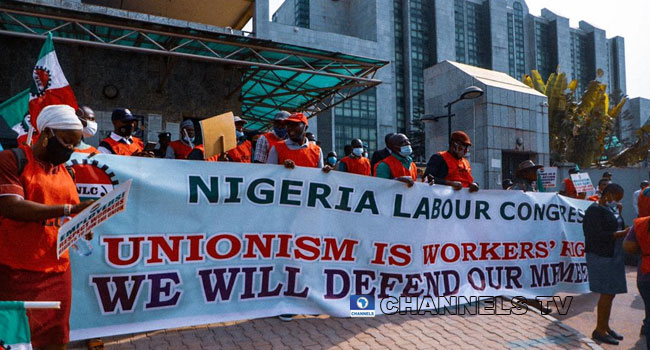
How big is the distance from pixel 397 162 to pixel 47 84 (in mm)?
3556

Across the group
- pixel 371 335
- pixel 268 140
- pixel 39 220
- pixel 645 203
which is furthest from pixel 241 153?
pixel 645 203

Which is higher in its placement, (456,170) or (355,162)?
(355,162)

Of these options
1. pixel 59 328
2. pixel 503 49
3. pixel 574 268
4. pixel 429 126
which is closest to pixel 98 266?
pixel 59 328

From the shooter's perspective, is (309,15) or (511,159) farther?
(309,15)

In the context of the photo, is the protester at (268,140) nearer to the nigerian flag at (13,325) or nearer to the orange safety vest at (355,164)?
the orange safety vest at (355,164)

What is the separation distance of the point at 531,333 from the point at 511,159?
347 inches

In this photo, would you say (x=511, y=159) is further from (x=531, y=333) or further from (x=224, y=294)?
(x=224, y=294)

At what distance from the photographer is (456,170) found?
17.0 ft

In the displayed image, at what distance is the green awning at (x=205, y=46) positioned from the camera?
7.72 metres

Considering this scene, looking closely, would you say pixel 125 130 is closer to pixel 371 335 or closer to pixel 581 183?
pixel 371 335

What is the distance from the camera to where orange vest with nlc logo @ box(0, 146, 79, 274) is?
7.53ft

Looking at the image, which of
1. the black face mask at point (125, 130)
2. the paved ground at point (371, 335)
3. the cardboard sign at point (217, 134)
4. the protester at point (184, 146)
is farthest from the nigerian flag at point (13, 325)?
the protester at point (184, 146)

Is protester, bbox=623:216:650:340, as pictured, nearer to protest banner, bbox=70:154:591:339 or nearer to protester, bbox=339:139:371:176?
protest banner, bbox=70:154:591:339

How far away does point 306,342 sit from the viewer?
384 centimetres
